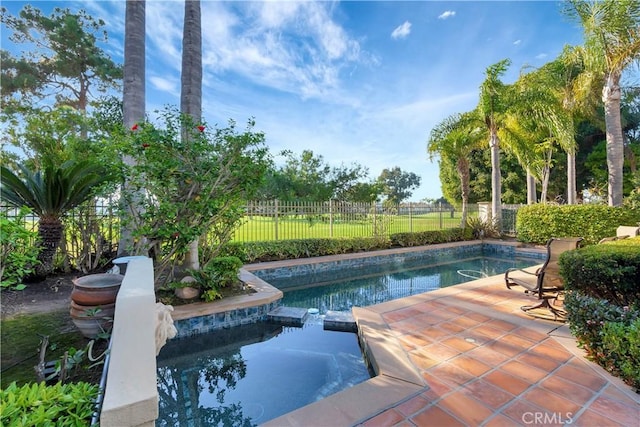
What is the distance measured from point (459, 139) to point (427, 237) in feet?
15.9

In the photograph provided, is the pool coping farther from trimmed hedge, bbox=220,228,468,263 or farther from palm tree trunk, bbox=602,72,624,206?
palm tree trunk, bbox=602,72,624,206

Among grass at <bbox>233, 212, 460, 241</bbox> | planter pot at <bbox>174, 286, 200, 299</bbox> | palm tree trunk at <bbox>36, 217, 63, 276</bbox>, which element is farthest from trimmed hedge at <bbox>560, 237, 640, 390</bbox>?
palm tree trunk at <bbox>36, 217, 63, 276</bbox>

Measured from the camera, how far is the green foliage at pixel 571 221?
1041cm

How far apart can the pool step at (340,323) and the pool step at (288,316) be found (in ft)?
1.55

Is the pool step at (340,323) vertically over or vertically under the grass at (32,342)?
under

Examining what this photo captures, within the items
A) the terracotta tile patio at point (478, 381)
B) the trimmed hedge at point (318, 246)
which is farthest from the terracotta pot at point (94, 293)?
the trimmed hedge at point (318, 246)

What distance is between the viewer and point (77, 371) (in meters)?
2.36

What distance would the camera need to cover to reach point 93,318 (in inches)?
115

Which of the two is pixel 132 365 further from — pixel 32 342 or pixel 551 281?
pixel 551 281

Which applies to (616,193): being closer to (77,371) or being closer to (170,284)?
(170,284)

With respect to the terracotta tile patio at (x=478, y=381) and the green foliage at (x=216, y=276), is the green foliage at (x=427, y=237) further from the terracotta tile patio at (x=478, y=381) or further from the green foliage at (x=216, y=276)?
the green foliage at (x=216, y=276)

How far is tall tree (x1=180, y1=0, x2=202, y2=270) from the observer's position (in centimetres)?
542

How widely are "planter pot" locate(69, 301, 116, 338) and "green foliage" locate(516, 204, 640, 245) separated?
13.0 metres

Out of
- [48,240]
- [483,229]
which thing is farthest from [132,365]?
[483,229]
